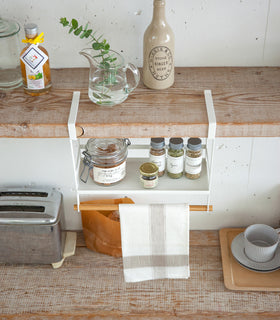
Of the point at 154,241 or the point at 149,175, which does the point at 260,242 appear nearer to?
the point at 154,241

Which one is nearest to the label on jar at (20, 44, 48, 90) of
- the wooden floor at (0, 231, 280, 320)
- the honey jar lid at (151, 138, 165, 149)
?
the honey jar lid at (151, 138, 165, 149)

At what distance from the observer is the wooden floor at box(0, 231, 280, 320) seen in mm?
1429

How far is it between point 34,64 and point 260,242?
0.93 m

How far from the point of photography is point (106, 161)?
1302mm

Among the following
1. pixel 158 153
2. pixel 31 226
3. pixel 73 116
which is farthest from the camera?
pixel 31 226

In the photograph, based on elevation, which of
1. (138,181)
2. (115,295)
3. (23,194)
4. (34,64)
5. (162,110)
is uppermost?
(34,64)

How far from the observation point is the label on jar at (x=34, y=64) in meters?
1.12

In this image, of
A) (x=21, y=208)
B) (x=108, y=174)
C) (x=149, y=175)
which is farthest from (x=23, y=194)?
(x=149, y=175)

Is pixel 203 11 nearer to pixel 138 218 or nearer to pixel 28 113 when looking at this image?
pixel 28 113

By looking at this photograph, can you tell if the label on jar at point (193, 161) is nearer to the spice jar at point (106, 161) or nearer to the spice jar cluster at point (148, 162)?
the spice jar cluster at point (148, 162)

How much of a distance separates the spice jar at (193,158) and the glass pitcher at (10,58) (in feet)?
1.62

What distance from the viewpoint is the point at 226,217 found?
5.49ft

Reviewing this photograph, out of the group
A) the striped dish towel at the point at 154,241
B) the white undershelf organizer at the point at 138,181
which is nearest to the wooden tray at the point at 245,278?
the striped dish towel at the point at 154,241

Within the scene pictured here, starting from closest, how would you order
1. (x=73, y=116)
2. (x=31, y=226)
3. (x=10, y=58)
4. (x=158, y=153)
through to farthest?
(x=73, y=116) → (x=10, y=58) → (x=158, y=153) → (x=31, y=226)
